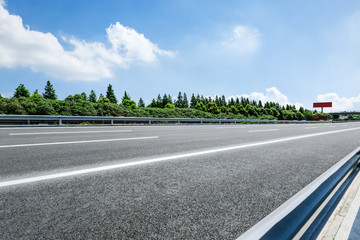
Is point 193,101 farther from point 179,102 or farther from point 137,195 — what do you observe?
point 137,195

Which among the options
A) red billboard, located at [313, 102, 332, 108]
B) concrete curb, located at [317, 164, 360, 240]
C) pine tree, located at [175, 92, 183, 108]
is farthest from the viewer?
pine tree, located at [175, 92, 183, 108]

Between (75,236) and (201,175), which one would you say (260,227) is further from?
(201,175)

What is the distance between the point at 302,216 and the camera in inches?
52.7

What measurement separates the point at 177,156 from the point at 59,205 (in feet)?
8.09

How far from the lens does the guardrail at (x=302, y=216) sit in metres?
1.09

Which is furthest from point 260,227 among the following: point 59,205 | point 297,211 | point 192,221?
point 59,205

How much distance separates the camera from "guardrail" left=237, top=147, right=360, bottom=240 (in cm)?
109

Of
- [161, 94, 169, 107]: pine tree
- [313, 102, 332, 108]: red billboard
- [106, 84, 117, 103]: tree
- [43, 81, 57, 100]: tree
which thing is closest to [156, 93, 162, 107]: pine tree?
[161, 94, 169, 107]: pine tree

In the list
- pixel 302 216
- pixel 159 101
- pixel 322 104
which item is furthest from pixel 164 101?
pixel 302 216

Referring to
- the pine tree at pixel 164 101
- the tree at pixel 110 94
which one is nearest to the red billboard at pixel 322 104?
the pine tree at pixel 164 101

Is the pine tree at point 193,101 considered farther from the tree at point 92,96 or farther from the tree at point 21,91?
the tree at point 21,91

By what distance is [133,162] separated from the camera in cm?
337

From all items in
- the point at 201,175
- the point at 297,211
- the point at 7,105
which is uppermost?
the point at 7,105

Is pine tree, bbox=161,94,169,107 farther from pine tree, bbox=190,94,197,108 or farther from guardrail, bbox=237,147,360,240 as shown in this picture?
guardrail, bbox=237,147,360,240
